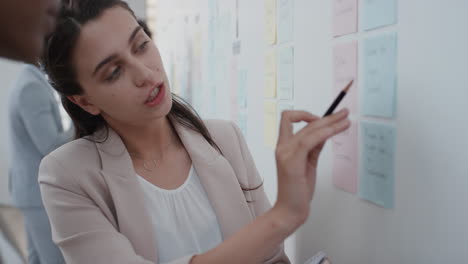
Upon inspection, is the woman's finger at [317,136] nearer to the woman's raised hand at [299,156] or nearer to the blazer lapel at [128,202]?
the woman's raised hand at [299,156]

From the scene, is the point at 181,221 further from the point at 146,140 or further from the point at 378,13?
the point at 378,13

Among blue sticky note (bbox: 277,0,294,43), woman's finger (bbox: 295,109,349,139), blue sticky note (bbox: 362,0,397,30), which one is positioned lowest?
woman's finger (bbox: 295,109,349,139)

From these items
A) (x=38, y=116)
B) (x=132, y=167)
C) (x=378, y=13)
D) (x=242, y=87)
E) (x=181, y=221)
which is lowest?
(x=181, y=221)

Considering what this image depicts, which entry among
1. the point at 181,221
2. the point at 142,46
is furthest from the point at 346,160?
the point at 142,46

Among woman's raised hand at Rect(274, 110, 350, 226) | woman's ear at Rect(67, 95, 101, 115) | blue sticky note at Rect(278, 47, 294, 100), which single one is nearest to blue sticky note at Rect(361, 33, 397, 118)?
woman's raised hand at Rect(274, 110, 350, 226)

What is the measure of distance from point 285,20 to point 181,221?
608 mm

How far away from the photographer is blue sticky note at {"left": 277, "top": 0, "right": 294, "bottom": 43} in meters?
1.04

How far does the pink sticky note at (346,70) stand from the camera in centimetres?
79

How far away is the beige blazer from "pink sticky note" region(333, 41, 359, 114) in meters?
0.31

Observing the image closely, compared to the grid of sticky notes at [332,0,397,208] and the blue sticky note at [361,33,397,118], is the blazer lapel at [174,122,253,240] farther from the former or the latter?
the blue sticky note at [361,33,397,118]

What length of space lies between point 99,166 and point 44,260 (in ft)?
2.57

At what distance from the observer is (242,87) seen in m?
1.45

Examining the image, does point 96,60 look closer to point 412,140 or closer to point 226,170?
point 226,170

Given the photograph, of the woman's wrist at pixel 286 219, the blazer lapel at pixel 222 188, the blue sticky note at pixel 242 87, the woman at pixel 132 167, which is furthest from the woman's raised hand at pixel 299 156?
the blue sticky note at pixel 242 87
